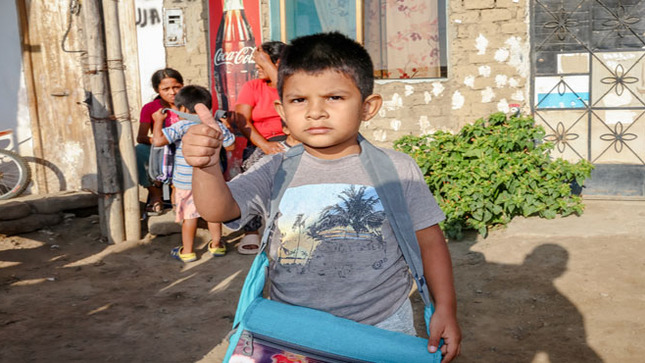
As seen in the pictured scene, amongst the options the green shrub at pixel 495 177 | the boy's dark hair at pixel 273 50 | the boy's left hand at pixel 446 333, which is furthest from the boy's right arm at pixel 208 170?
the green shrub at pixel 495 177

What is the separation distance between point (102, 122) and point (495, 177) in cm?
385

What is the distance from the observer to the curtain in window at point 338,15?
739 cm

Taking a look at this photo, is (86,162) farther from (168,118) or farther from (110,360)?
(110,360)

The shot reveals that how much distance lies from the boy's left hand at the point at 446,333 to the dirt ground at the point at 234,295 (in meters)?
1.90

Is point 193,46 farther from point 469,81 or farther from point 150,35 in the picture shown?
point 469,81

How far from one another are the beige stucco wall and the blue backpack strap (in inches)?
214

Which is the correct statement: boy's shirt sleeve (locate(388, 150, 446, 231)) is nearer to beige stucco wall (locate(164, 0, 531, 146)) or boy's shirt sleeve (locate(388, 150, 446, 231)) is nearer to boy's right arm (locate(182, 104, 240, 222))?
boy's right arm (locate(182, 104, 240, 222))

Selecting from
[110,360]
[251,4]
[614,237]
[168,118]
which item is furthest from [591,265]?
[251,4]

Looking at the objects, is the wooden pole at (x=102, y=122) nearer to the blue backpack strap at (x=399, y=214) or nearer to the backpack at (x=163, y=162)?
the backpack at (x=163, y=162)

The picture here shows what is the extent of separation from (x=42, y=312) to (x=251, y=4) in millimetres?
4759

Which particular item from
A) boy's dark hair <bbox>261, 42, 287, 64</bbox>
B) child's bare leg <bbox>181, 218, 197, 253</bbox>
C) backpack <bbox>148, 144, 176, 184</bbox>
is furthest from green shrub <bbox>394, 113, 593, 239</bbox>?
backpack <bbox>148, 144, 176, 184</bbox>

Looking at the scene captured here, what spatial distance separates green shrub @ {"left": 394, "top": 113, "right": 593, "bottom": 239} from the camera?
5.69m

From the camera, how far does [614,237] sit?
5.30m

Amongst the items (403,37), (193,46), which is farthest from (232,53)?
(403,37)
